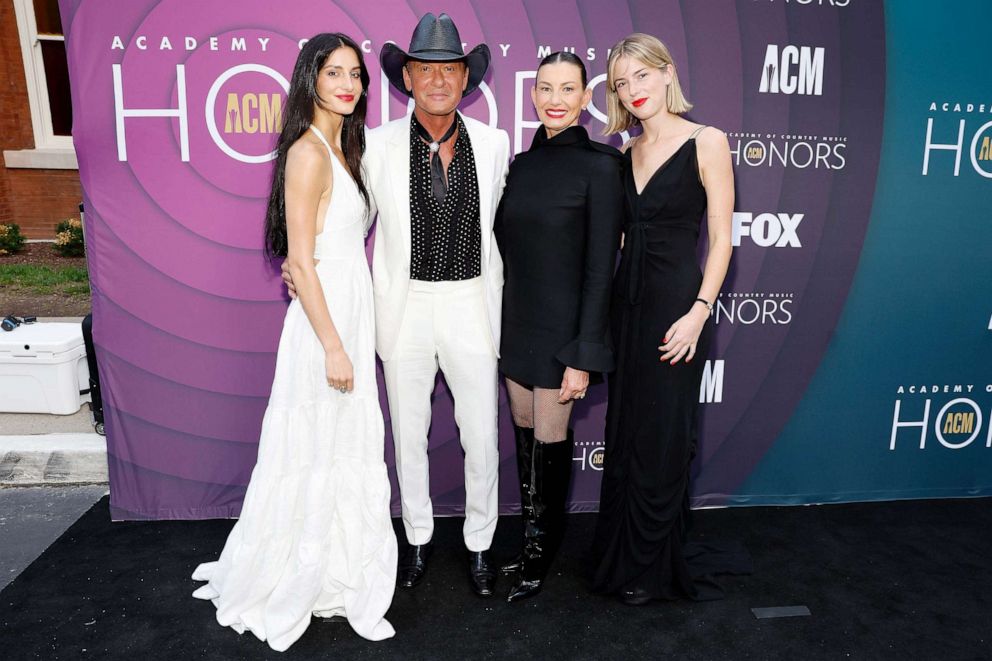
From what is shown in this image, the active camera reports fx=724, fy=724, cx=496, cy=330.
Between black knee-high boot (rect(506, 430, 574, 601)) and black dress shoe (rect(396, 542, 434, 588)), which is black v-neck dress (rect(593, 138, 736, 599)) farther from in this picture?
black dress shoe (rect(396, 542, 434, 588))

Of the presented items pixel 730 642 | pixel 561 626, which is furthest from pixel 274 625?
pixel 730 642

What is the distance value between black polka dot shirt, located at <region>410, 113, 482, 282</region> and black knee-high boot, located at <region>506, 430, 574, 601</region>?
74 cm

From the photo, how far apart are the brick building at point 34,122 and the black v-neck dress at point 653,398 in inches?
254

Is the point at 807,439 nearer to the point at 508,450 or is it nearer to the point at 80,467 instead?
the point at 508,450

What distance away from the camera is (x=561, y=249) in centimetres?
249

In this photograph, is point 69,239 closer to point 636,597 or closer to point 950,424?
point 636,597

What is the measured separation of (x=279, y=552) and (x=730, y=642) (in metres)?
1.62

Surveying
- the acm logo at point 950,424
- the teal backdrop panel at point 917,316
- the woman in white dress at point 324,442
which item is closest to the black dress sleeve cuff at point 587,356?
the woman in white dress at point 324,442

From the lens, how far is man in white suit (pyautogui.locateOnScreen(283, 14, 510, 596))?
8.44 feet

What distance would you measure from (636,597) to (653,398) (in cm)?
77

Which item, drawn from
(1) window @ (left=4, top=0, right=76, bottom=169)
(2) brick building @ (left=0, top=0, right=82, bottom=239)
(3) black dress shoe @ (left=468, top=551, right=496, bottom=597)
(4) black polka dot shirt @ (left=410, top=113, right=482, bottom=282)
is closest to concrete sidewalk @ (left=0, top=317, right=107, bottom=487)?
(3) black dress shoe @ (left=468, top=551, right=496, bottom=597)

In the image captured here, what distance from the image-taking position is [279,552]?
8.44ft

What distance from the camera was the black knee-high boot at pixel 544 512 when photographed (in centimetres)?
271

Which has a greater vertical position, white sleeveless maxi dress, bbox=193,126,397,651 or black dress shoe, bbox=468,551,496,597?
white sleeveless maxi dress, bbox=193,126,397,651
